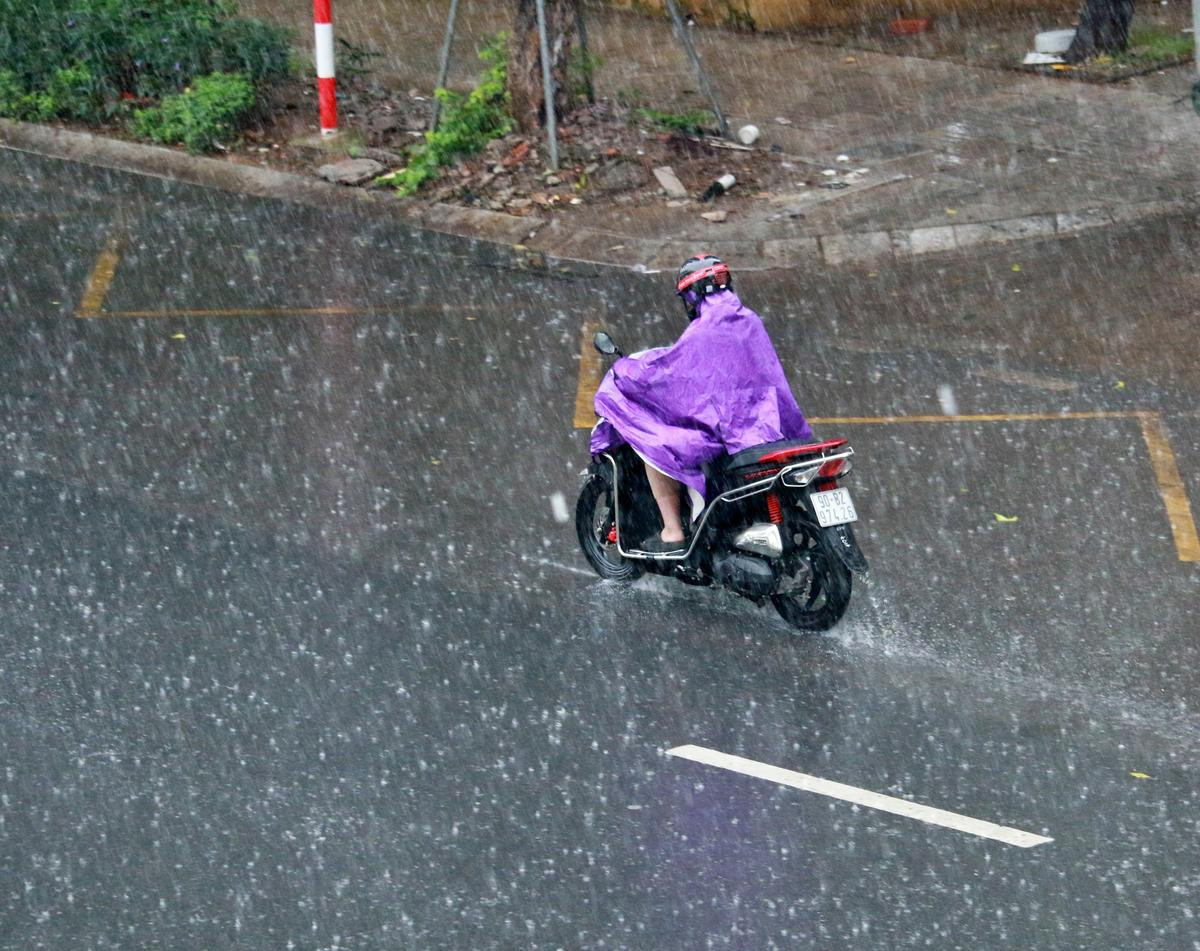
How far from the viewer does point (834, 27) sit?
17.4 meters

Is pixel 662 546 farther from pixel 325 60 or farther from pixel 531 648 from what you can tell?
A: pixel 325 60

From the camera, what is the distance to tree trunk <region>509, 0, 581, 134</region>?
43.7ft

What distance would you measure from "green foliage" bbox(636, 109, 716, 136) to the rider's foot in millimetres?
7073

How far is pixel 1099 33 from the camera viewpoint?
15.5 m

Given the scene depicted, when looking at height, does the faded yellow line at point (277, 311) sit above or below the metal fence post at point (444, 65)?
below

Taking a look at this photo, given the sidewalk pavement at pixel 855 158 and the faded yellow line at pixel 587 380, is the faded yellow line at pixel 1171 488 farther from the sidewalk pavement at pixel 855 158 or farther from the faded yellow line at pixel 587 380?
the sidewalk pavement at pixel 855 158

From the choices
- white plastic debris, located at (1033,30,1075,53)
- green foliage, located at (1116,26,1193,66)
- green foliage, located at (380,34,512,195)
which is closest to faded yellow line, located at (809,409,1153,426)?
green foliage, located at (380,34,512,195)

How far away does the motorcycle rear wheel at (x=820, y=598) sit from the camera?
21.9 ft

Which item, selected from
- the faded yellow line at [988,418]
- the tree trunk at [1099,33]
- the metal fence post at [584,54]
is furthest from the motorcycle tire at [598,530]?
the tree trunk at [1099,33]

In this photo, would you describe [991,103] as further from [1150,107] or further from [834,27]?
[834,27]

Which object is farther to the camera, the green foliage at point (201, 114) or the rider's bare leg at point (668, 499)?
the green foliage at point (201, 114)

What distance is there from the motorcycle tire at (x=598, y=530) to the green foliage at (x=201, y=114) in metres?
7.68

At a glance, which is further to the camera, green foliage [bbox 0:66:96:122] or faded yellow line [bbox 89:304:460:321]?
green foliage [bbox 0:66:96:122]

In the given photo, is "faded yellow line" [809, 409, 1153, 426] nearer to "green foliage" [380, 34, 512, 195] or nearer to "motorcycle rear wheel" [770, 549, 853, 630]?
"motorcycle rear wheel" [770, 549, 853, 630]
